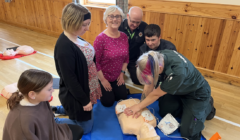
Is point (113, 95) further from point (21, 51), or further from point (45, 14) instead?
point (45, 14)

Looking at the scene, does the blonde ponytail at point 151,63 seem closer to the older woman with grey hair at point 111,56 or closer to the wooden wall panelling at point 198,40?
the older woman with grey hair at point 111,56

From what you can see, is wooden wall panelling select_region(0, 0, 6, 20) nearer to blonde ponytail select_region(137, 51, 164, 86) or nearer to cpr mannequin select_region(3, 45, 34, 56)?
cpr mannequin select_region(3, 45, 34, 56)

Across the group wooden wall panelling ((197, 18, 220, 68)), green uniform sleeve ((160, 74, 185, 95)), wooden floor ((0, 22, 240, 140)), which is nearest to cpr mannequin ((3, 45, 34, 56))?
wooden floor ((0, 22, 240, 140))

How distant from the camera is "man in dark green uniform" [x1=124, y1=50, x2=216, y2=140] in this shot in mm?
1313

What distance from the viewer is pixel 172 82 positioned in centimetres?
132

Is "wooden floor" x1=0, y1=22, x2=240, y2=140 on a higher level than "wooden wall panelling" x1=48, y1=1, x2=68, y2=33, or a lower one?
lower

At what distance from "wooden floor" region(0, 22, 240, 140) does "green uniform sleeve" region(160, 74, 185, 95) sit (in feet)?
2.53

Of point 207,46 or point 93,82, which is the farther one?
point 207,46

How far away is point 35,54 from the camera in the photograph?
359cm

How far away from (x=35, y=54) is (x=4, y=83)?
122 centimetres

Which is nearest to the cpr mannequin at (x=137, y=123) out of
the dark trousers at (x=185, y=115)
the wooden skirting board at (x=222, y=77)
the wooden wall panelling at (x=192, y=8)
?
the dark trousers at (x=185, y=115)

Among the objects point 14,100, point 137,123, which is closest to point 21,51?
point 14,100

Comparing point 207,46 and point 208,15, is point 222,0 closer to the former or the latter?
point 208,15

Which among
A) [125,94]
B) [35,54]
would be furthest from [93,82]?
[35,54]
